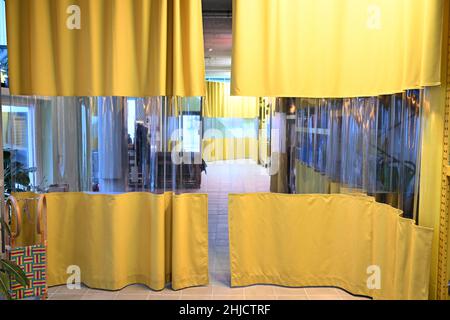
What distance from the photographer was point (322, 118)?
2.83 metres

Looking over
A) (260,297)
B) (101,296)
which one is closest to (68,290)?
(101,296)

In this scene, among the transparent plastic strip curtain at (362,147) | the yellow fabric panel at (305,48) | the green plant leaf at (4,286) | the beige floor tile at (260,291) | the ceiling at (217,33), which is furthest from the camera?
the ceiling at (217,33)

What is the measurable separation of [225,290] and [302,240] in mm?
661

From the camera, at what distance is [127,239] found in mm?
2842

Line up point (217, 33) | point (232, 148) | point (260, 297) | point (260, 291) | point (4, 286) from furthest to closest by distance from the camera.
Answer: point (217, 33), point (232, 148), point (260, 291), point (260, 297), point (4, 286)

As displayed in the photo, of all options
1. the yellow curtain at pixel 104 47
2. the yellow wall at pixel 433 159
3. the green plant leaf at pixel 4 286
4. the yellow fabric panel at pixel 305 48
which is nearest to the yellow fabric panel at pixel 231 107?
the yellow fabric panel at pixel 305 48

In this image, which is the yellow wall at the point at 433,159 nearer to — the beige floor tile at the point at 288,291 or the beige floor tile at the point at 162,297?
the beige floor tile at the point at 288,291

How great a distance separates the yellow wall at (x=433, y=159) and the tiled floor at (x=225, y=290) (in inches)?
35.6

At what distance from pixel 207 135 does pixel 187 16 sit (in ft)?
2.84

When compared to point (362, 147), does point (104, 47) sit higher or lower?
higher

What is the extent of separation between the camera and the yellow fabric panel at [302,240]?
270cm

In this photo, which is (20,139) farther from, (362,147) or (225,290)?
(362,147)

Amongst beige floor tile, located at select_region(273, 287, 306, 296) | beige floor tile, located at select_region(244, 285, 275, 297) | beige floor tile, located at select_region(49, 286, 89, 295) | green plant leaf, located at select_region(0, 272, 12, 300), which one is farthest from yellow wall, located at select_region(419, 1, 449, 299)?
beige floor tile, located at select_region(49, 286, 89, 295)

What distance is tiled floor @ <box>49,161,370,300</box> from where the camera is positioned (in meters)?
2.70
